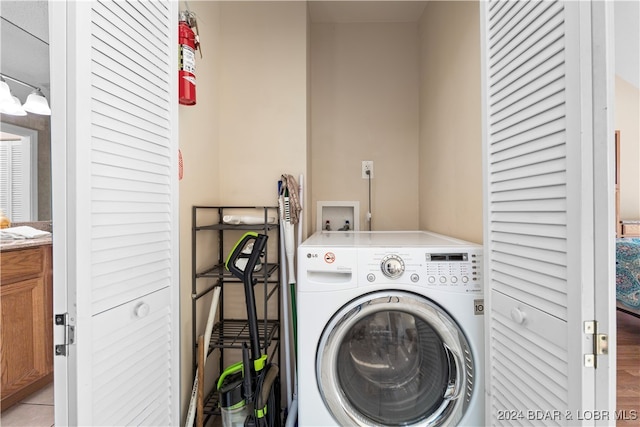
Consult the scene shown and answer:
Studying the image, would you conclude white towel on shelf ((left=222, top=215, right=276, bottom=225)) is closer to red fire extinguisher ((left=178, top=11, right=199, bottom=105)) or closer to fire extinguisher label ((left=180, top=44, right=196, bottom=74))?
red fire extinguisher ((left=178, top=11, right=199, bottom=105))

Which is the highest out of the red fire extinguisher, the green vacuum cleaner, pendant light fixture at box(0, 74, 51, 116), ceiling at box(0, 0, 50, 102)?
the red fire extinguisher

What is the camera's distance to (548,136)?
859mm

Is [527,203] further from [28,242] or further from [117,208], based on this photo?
[28,242]

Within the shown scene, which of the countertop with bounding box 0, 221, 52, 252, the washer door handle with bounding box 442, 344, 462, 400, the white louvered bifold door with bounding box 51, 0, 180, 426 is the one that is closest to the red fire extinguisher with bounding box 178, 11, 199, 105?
the white louvered bifold door with bounding box 51, 0, 180, 426

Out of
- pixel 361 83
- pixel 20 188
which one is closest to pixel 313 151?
pixel 361 83

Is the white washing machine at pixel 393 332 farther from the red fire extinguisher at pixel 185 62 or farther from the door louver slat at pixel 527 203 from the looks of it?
the red fire extinguisher at pixel 185 62

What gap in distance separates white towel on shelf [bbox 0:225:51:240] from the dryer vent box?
1.82 metres

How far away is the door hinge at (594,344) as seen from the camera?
2.44 ft

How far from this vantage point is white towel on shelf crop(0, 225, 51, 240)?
2.39 feet

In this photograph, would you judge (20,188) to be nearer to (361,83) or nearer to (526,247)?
(526,247)

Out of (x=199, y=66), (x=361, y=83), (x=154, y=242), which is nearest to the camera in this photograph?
(x=154, y=242)

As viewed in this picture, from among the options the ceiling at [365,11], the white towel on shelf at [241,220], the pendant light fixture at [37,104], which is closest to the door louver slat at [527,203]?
the white towel on shelf at [241,220]

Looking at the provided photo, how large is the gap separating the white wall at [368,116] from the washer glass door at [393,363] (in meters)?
1.20

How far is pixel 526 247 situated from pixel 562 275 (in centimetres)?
15
